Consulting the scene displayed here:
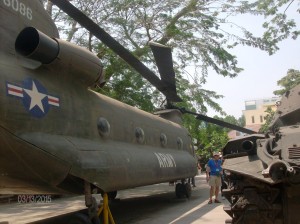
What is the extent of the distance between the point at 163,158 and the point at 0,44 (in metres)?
5.30

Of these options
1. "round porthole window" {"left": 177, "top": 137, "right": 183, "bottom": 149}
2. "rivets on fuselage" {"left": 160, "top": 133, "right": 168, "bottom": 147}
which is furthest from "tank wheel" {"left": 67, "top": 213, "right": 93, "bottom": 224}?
"round porthole window" {"left": 177, "top": 137, "right": 183, "bottom": 149}

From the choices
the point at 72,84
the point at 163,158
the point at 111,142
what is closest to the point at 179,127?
the point at 163,158

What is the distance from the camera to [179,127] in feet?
40.9

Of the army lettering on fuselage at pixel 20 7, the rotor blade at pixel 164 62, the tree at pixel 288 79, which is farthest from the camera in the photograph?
the tree at pixel 288 79

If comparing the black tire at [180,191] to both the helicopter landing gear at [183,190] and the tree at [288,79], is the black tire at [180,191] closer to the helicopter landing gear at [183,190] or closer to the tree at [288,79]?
the helicopter landing gear at [183,190]

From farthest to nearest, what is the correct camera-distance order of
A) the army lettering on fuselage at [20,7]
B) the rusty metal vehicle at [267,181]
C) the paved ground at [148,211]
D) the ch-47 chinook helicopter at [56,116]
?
1. the paved ground at [148,211]
2. the army lettering on fuselage at [20,7]
3. the ch-47 chinook helicopter at [56,116]
4. the rusty metal vehicle at [267,181]

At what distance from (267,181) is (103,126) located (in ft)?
11.7

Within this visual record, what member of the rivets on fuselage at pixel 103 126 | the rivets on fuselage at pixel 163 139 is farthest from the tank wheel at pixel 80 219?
the rivets on fuselage at pixel 163 139

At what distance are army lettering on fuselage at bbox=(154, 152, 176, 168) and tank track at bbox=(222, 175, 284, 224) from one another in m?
4.27

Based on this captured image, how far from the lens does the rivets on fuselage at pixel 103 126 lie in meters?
7.34

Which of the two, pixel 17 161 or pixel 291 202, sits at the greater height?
pixel 17 161

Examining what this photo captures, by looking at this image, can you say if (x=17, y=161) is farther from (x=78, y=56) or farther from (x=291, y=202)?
(x=291, y=202)

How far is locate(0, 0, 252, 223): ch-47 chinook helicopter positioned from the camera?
18.1 feet

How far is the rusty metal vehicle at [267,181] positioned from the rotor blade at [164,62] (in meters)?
2.96
